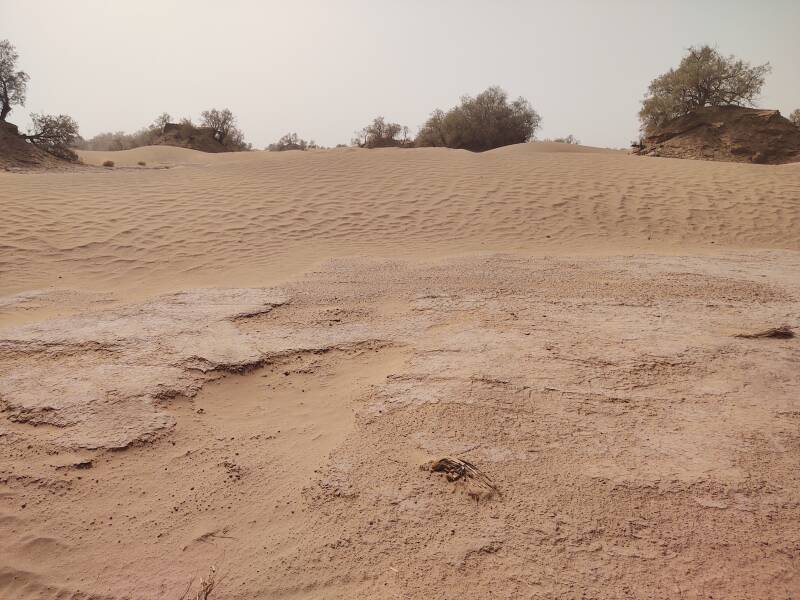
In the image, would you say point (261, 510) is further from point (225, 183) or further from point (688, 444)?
point (225, 183)

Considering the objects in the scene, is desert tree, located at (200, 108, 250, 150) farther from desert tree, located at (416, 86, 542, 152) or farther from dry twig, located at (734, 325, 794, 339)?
dry twig, located at (734, 325, 794, 339)

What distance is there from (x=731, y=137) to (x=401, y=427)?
707 inches

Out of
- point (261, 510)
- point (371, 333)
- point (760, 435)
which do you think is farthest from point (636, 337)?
point (261, 510)

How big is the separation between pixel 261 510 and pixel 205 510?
0.75 ft

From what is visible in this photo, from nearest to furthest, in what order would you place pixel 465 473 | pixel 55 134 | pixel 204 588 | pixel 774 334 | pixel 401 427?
pixel 204 588 → pixel 465 473 → pixel 401 427 → pixel 774 334 → pixel 55 134

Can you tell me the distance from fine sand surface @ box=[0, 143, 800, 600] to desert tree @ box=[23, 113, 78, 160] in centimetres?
1198

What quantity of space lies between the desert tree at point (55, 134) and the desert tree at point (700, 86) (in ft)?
65.2

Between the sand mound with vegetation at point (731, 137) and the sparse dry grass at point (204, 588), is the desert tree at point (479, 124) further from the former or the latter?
the sparse dry grass at point (204, 588)

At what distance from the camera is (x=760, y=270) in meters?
4.98

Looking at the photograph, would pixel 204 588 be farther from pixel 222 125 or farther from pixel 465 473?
pixel 222 125

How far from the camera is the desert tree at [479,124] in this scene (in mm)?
23703

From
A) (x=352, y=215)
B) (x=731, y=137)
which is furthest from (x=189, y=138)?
(x=731, y=137)

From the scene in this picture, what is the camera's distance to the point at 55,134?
15406 mm

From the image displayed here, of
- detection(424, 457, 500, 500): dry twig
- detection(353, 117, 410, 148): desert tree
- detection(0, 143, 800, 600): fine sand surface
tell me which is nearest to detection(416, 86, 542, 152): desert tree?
detection(353, 117, 410, 148): desert tree
